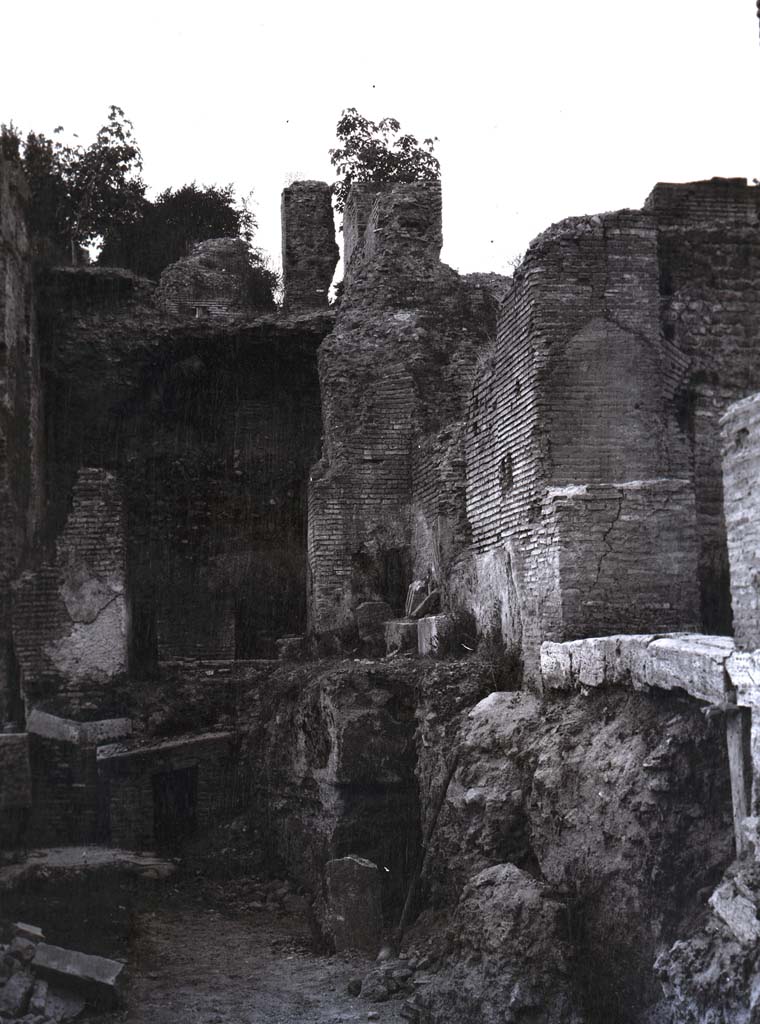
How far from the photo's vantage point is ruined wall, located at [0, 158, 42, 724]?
35.9 ft

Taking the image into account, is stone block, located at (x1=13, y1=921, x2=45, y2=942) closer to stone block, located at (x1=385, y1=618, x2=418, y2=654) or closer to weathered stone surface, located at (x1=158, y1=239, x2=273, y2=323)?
stone block, located at (x1=385, y1=618, x2=418, y2=654)

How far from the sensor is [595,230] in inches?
299

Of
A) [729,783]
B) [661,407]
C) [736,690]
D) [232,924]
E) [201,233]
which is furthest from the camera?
[201,233]

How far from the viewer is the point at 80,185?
62.0 feet

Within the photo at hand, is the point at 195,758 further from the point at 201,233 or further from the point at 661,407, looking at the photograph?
the point at 201,233

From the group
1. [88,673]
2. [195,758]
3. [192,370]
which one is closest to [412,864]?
[195,758]

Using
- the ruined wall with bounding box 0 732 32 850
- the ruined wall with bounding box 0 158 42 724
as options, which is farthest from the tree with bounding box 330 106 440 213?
the ruined wall with bounding box 0 732 32 850

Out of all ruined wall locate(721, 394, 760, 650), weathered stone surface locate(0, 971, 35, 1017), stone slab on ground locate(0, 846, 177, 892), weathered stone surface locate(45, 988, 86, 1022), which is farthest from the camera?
stone slab on ground locate(0, 846, 177, 892)

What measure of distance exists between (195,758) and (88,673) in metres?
1.54

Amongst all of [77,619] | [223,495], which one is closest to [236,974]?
[77,619]

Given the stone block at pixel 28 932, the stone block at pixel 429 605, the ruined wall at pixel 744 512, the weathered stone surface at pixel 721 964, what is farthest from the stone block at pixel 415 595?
the weathered stone surface at pixel 721 964

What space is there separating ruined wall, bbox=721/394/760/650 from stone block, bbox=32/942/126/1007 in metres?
4.20

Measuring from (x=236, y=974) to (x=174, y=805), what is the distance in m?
3.35

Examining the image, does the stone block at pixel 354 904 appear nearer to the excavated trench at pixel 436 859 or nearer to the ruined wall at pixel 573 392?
the excavated trench at pixel 436 859
